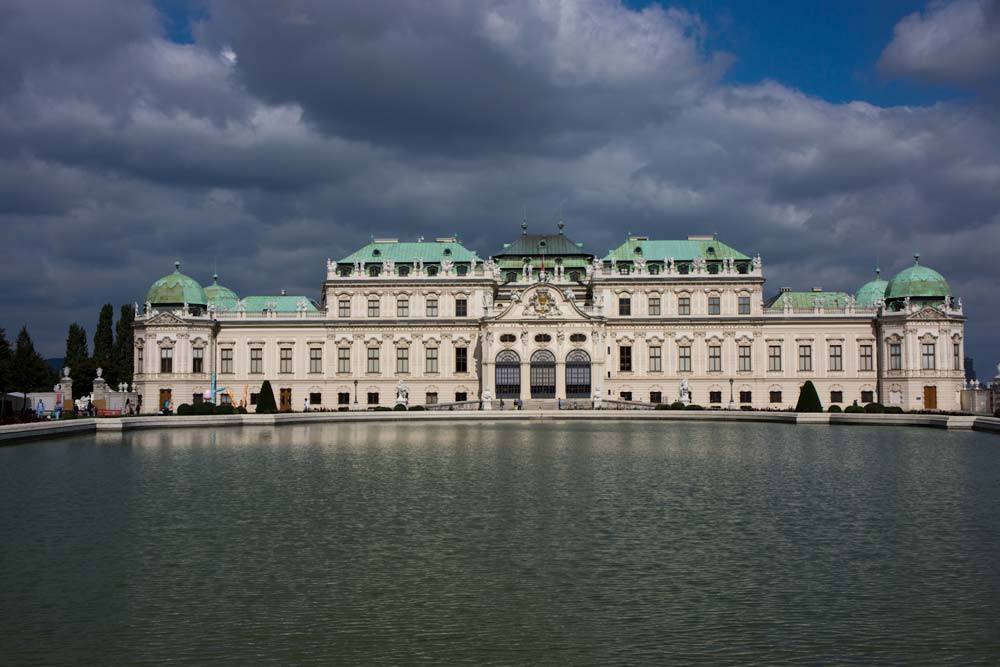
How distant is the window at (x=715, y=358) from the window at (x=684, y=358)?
2.04 metres

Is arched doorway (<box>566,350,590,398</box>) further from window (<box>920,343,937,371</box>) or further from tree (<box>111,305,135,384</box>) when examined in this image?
tree (<box>111,305,135,384</box>)

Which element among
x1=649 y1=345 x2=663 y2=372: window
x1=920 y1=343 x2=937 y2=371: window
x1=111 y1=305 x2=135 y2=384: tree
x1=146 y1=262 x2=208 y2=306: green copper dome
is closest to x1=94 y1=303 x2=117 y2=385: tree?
x1=111 y1=305 x2=135 y2=384: tree

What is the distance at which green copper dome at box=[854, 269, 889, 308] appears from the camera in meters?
100

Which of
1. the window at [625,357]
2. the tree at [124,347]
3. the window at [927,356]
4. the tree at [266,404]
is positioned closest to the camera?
the tree at [266,404]

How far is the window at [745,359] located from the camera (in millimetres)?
94625

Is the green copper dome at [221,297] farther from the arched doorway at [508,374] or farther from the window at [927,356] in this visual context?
the window at [927,356]

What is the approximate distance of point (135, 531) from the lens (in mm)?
25203

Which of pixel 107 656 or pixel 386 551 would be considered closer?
pixel 107 656

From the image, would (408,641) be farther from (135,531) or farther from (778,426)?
(778,426)

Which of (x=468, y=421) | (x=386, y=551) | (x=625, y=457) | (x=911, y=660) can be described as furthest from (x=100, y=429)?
(x=911, y=660)

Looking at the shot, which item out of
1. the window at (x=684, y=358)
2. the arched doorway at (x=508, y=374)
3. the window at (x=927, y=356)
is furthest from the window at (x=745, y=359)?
the arched doorway at (x=508, y=374)

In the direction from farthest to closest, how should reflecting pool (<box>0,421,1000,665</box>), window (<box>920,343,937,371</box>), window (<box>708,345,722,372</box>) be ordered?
window (<box>708,345,722,372</box>)
window (<box>920,343,937,371</box>)
reflecting pool (<box>0,421,1000,665</box>)

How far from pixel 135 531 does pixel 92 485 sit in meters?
10.1

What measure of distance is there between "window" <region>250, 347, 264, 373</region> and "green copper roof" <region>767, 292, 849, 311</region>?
5023cm
